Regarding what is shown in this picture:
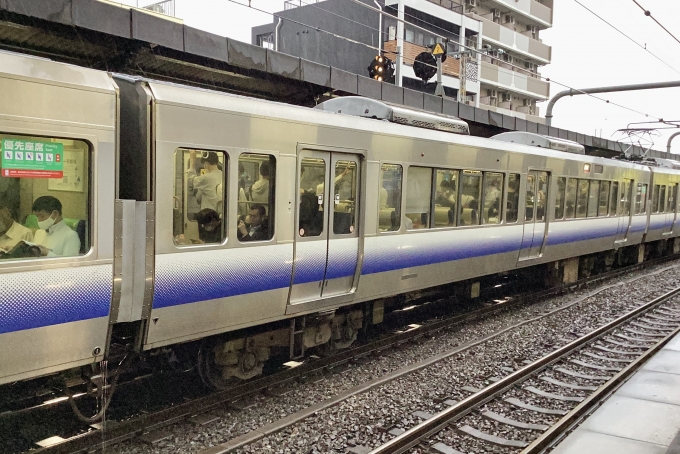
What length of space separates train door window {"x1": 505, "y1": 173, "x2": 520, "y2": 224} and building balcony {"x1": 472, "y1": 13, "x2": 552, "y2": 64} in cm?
3070

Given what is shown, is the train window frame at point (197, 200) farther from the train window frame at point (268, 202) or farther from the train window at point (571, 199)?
the train window at point (571, 199)

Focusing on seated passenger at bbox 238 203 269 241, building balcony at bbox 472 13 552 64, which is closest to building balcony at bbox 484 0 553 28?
building balcony at bbox 472 13 552 64

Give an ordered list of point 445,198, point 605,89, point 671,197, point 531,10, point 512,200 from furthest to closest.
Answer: point 531,10 → point 671,197 → point 605,89 → point 512,200 → point 445,198

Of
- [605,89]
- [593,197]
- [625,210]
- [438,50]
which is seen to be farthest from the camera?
[605,89]

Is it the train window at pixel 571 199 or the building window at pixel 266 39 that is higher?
the building window at pixel 266 39

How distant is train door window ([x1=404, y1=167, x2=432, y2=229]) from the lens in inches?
329

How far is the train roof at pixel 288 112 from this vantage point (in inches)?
208

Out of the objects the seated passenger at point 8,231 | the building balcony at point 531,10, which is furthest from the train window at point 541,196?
the building balcony at point 531,10

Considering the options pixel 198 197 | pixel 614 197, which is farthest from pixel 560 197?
pixel 198 197

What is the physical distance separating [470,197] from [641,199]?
10.5 metres

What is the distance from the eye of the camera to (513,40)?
42.8 meters

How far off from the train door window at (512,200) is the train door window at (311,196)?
5056 millimetres

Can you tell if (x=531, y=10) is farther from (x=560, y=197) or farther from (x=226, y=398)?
(x=226, y=398)

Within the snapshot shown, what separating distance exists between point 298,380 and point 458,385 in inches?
74.3
